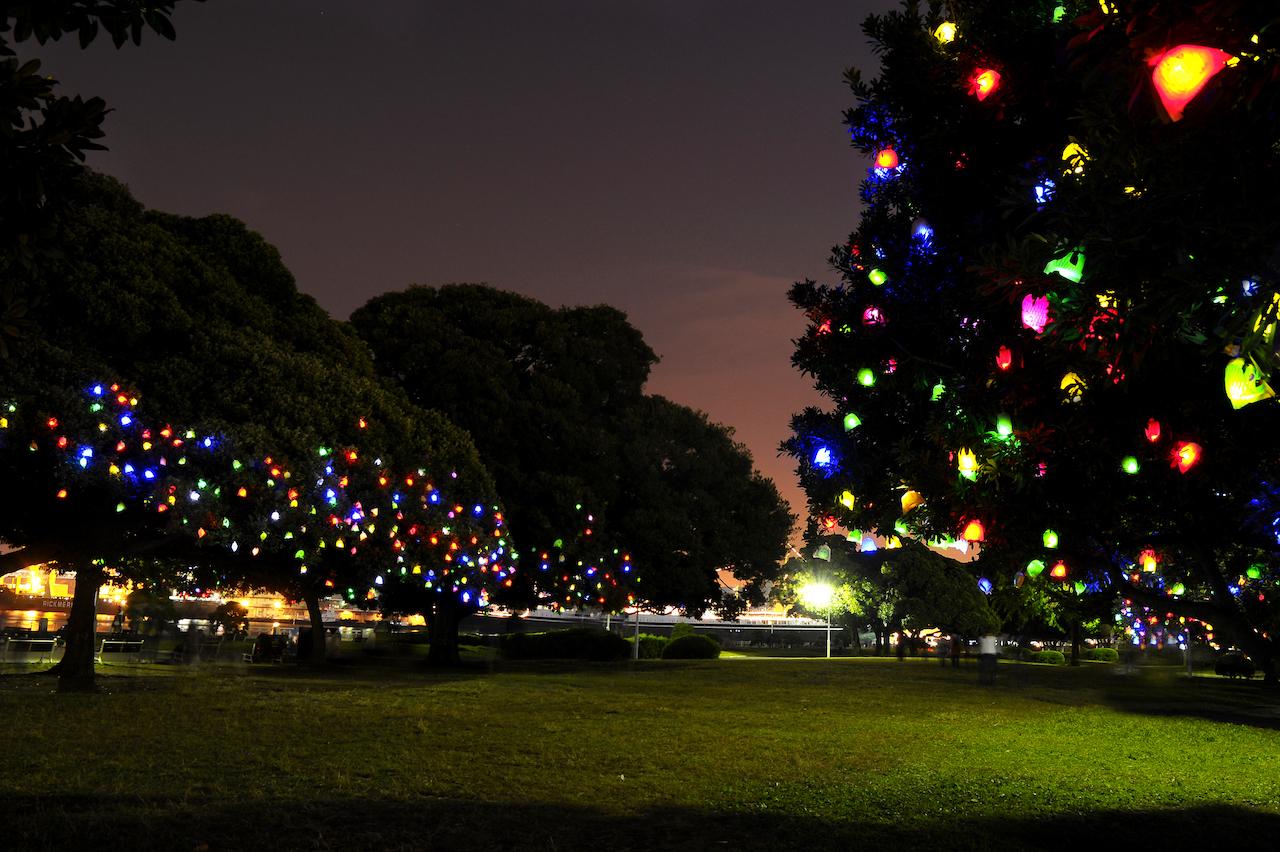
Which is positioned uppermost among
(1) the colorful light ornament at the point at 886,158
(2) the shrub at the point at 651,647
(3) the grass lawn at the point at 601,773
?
(1) the colorful light ornament at the point at 886,158

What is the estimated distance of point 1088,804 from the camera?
27.6 feet

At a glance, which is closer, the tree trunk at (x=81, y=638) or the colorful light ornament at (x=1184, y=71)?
the colorful light ornament at (x=1184, y=71)

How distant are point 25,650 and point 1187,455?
1175 inches

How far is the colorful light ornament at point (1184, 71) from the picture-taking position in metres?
2.63

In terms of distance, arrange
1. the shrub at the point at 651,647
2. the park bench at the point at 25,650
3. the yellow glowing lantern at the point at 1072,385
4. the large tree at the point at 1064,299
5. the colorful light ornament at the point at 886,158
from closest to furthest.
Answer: the large tree at the point at 1064,299
the yellow glowing lantern at the point at 1072,385
the colorful light ornament at the point at 886,158
the park bench at the point at 25,650
the shrub at the point at 651,647

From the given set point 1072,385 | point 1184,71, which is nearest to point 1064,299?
point 1072,385

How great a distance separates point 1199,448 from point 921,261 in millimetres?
2720

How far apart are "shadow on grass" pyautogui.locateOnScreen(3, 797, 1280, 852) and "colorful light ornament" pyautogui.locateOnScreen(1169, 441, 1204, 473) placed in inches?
124

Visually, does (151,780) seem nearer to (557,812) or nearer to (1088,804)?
(557,812)

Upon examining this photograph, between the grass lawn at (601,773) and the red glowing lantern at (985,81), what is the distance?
5470 millimetres

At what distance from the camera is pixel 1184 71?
8.72 ft

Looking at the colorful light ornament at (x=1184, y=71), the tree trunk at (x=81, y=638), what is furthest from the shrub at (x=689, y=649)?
the colorful light ornament at (x=1184, y=71)

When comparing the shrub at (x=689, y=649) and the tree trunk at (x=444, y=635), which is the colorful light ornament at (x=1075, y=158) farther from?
the shrub at (x=689, y=649)

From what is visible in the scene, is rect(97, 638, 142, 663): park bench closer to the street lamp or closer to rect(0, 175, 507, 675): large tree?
rect(0, 175, 507, 675): large tree
